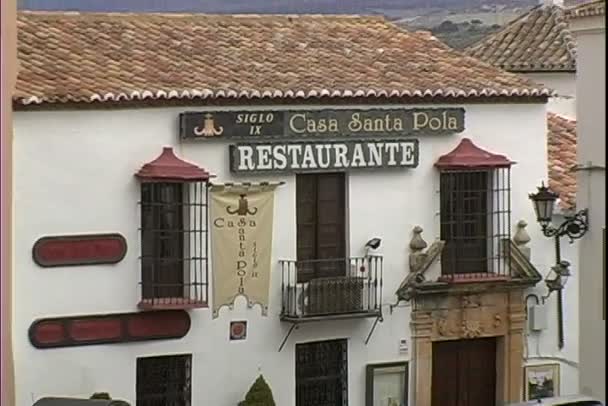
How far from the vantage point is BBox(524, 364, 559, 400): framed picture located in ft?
64.5

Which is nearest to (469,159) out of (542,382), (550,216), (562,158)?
(550,216)

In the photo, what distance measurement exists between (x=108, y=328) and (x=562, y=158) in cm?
732

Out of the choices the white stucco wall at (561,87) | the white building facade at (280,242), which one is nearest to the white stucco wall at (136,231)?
the white building facade at (280,242)

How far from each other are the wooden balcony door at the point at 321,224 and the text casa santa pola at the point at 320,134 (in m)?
0.29

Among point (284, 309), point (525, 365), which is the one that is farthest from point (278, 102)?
point (525, 365)

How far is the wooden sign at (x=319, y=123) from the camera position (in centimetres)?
1730

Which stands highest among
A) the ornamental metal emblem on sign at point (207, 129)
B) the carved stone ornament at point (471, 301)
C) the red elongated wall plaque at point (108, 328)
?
the ornamental metal emblem on sign at point (207, 129)

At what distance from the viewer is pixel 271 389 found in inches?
705

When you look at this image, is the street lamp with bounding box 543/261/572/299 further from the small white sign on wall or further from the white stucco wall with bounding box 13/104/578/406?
the small white sign on wall

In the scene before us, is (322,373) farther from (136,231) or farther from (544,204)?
(544,204)

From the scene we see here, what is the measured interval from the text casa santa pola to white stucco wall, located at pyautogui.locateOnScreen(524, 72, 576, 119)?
535 centimetres

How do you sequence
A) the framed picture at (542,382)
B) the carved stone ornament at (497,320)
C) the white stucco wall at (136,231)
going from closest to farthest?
the white stucco wall at (136,231) → the carved stone ornament at (497,320) → the framed picture at (542,382)

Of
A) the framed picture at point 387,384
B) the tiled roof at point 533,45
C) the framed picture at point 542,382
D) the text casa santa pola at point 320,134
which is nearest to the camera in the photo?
the text casa santa pola at point 320,134

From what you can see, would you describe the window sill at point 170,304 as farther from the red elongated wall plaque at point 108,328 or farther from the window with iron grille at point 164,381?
the window with iron grille at point 164,381
